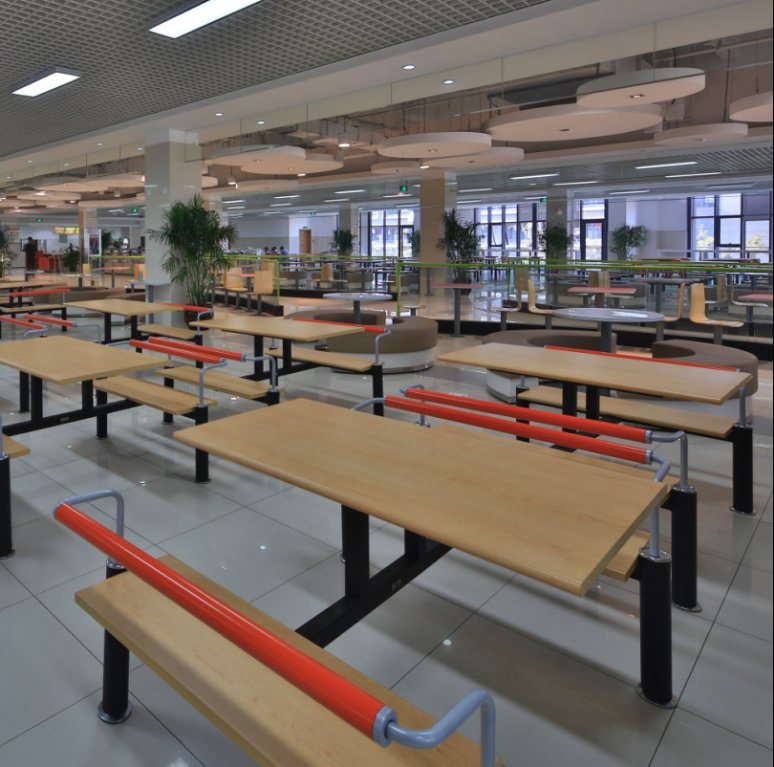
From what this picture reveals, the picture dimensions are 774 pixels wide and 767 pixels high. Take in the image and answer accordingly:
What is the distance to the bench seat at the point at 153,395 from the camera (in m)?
4.09

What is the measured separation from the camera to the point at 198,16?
521 centimetres

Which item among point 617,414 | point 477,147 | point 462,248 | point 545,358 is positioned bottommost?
point 617,414

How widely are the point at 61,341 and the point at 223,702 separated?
150 inches

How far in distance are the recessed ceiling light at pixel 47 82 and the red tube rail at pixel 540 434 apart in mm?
6479

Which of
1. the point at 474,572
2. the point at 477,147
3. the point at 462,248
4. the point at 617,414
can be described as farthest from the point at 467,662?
the point at 462,248

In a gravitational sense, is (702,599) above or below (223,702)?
below

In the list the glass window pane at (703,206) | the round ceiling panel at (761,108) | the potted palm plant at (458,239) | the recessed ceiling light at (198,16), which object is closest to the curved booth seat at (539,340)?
the recessed ceiling light at (198,16)

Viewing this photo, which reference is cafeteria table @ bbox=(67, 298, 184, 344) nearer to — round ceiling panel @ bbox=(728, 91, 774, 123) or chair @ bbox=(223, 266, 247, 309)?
chair @ bbox=(223, 266, 247, 309)

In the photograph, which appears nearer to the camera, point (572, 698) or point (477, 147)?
point (572, 698)

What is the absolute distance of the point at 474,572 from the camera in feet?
9.16

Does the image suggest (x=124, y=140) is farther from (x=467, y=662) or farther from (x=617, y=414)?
(x=467, y=662)

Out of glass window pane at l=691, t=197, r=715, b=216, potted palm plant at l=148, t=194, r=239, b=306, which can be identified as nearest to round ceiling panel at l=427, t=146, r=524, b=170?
potted palm plant at l=148, t=194, r=239, b=306

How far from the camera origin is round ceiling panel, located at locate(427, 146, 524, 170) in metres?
12.2

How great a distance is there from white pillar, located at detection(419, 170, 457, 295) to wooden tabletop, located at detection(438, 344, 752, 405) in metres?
11.8
